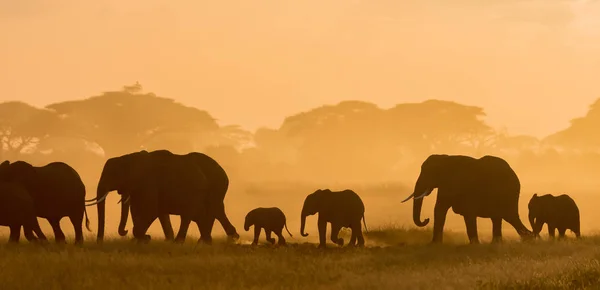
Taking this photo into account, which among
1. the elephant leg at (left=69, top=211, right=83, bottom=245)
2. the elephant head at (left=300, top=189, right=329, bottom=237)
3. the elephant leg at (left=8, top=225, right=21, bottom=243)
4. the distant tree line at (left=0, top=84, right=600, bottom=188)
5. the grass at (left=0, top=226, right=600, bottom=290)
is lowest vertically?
the grass at (left=0, top=226, right=600, bottom=290)

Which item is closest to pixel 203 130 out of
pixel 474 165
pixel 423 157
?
pixel 423 157

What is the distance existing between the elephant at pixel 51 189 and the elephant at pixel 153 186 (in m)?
0.61

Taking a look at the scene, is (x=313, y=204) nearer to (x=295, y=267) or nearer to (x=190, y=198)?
(x=190, y=198)

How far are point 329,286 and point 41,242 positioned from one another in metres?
8.48

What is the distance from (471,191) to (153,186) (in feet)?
27.7

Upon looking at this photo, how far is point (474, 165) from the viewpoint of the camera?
24344mm

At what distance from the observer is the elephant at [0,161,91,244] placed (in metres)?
21.8

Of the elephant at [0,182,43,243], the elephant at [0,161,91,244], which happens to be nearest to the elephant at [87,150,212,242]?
the elephant at [0,161,91,244]

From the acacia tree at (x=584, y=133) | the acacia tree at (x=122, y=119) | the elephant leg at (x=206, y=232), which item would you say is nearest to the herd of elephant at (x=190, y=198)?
the elephant leg at (x=206, y=232)

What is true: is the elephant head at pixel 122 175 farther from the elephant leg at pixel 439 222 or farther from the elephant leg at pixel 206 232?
the elephant leg at pixel 439 222

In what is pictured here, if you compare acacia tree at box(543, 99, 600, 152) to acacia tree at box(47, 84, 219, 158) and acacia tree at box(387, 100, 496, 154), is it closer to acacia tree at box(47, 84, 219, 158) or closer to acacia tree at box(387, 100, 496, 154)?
acacia tree at box(387, 100, 496, 154)

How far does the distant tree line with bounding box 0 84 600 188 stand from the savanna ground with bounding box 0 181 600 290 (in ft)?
128

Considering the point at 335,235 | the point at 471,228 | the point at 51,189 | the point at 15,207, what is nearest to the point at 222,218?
the point at 335,235

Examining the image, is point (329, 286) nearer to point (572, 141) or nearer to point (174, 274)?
point (174, 274)
